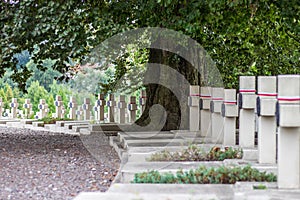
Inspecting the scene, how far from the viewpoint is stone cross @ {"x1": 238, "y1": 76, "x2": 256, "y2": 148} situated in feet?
25.6

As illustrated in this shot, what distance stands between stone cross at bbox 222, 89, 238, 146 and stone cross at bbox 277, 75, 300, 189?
9.62 feet

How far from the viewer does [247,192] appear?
537cm

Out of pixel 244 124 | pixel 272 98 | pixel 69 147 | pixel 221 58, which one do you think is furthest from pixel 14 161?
pixel 221 58

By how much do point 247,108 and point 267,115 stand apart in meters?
1.12

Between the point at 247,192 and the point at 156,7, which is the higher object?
the point at 156,7

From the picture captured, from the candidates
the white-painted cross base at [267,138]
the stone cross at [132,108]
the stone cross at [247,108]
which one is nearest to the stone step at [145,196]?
the white-painted cross base at [267,138]

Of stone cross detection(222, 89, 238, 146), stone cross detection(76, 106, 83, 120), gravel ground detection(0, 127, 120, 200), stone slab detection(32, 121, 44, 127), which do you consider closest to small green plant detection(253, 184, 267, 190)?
gravel ground detection(0, 127, 120, 200)

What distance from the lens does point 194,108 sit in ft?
36.7

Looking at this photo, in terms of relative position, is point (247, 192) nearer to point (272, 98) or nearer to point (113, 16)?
point (272, 98)

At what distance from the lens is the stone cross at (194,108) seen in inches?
436

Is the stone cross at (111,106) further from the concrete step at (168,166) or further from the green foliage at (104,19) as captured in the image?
the concrete step at (168,166)

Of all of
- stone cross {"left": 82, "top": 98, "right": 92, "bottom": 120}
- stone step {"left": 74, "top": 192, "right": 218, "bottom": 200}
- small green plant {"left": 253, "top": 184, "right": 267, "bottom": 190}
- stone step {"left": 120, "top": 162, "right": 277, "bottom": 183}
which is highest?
stone cross {"left": 82, "top": 98, "right": 92, "bottom": 120}

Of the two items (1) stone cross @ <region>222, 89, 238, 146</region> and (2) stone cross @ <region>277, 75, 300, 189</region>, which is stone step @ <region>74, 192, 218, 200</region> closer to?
(2) stone cross @ <region>277, 75, 300, 189</region>

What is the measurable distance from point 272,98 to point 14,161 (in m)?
4.70
